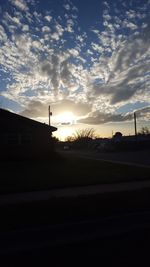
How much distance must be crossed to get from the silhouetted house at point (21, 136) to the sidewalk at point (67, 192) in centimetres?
1290

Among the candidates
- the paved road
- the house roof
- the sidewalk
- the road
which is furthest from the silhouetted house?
the road

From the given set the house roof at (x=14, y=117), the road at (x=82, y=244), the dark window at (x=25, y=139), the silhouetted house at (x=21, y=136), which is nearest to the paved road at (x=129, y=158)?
the silhouetted house at (x=21, y=136)

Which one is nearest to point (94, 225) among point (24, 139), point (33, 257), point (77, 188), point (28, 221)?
point (28, 221)

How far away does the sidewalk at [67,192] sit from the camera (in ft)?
39.1

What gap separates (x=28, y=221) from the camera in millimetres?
8406

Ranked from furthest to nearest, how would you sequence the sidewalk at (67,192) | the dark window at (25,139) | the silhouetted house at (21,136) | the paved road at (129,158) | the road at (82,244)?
the dark window at (25,139) < the paved road at (129,158) < the silhouetted house at (21,136) < the sidewalk at (67,192) < the road at (82,244)

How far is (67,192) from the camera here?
44.1 feet

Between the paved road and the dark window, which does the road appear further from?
the dark window

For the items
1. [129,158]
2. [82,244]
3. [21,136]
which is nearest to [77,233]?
[82,244]

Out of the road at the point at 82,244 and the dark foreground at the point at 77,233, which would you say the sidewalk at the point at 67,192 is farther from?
the road at the point at 82,244

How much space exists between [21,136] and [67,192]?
46.6ft

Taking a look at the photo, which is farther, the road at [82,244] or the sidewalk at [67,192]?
the sidewalk at [67,192]

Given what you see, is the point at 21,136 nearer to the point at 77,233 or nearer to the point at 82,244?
the point at 77,233

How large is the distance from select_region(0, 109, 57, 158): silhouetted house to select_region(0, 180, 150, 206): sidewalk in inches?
508
